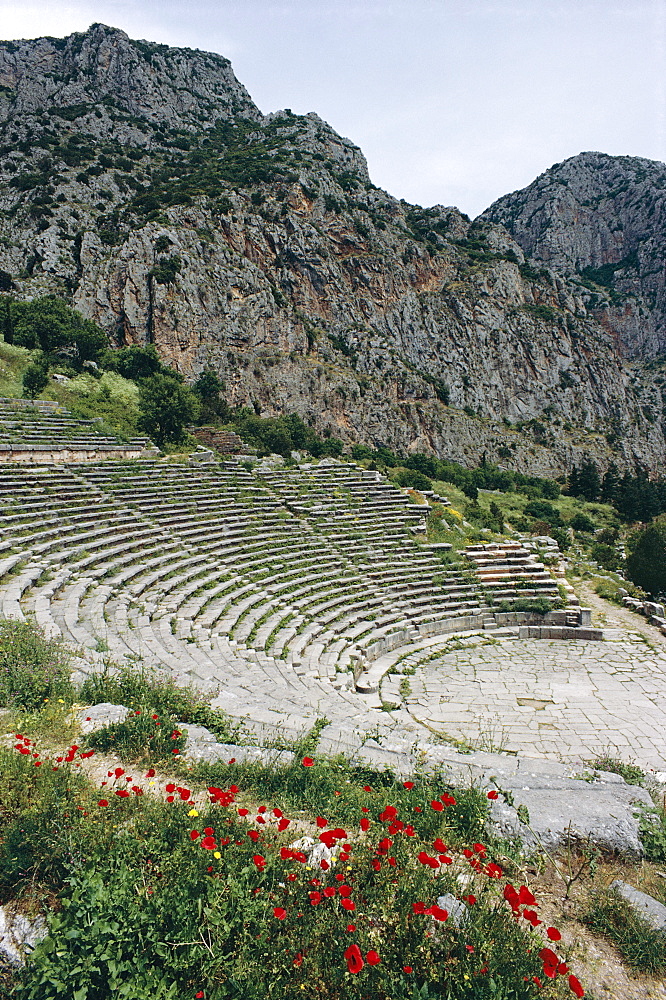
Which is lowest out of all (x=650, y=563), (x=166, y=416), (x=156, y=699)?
(x=650, y=563)

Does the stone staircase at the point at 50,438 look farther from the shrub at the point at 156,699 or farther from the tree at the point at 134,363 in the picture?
the shrub at the point at 156,699

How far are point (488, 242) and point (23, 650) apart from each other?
81.4 metres

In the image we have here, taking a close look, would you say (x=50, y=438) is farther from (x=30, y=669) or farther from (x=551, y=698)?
(x=551, y=698)

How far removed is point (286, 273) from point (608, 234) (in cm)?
7560

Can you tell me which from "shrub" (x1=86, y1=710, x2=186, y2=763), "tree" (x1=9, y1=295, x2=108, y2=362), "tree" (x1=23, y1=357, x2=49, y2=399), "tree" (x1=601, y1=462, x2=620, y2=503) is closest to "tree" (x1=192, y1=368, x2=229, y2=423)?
"tree" (x1=9, y1=295, x2=108, y2=362)

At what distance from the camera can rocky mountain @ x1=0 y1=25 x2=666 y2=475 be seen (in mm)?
42781

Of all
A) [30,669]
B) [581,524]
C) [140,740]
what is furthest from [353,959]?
[581,524]

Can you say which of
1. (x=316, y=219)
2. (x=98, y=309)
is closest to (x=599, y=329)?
(x=316, y=219)

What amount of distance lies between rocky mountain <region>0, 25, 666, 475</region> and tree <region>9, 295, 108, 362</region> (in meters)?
8.35

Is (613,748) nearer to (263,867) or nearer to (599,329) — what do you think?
(263,867)

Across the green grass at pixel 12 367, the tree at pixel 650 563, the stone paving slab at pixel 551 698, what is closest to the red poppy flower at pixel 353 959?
the stone paving slab at pixel 551 698

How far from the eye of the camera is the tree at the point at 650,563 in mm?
18094

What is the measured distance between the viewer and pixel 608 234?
90.6 m

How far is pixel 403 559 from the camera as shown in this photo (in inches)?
625
